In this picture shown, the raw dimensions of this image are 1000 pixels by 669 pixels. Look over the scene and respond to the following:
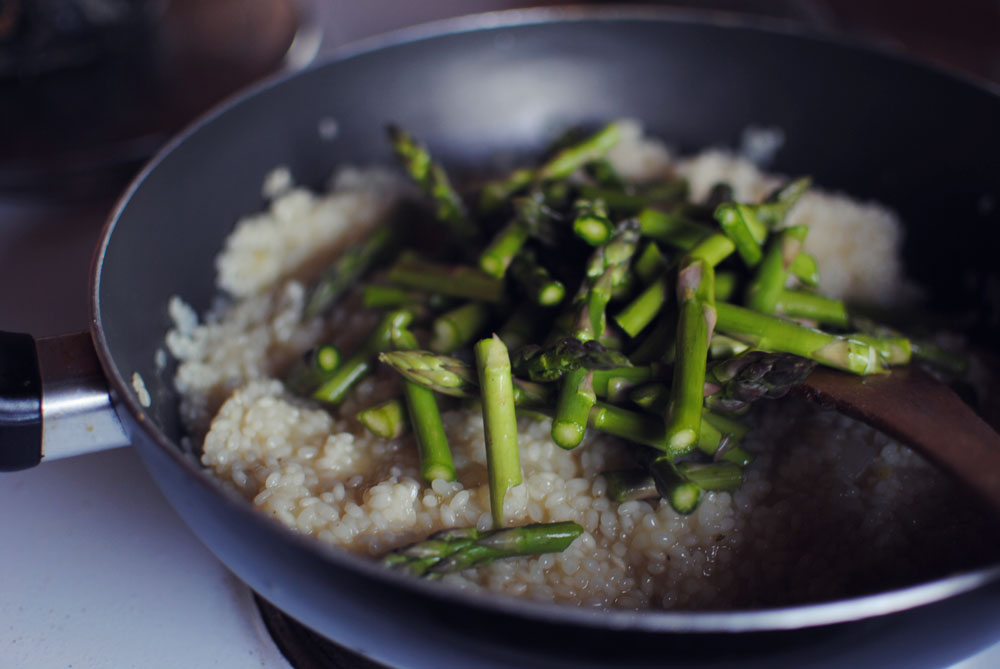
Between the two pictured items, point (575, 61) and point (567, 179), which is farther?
point (575, 61)

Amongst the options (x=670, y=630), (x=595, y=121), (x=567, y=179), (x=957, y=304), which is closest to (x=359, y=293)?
(x=567, y=179)

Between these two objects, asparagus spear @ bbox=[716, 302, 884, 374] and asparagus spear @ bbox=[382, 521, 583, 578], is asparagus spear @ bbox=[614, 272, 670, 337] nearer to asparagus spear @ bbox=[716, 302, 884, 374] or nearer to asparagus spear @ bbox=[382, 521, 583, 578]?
asparagus spear @ bbox=[716, 302, 884, 374]

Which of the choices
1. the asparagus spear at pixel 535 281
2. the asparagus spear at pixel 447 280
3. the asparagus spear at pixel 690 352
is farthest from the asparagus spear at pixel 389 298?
the asparagus spear at pixel 690 352

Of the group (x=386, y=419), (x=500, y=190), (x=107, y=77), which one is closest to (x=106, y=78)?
(x=107, y=77)

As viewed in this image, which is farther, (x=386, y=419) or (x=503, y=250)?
(x=503, y=250)

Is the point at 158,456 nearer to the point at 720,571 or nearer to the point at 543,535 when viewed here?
the point at 543,535

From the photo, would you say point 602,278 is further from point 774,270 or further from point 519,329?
point 774,270

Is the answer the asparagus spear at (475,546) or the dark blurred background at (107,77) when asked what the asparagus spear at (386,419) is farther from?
the dark blurred background at (107,77)
